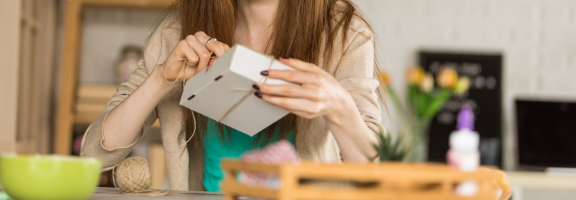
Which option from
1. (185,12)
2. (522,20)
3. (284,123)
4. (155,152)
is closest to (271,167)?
(284,123)

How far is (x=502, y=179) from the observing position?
527 millimetres

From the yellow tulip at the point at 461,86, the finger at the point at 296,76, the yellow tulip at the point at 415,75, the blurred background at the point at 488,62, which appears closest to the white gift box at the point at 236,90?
the finger at the point at 296,76

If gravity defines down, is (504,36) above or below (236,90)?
above

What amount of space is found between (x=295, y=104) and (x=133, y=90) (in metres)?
0.54

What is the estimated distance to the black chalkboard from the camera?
9.39 ft

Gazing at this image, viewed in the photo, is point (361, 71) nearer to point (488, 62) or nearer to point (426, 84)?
point (426, 84)

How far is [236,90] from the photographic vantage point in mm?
604

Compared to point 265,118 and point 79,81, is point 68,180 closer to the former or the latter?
point 265,118

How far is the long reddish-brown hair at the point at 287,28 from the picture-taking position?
1004mm

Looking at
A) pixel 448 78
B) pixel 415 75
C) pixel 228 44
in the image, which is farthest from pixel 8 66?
pixel 448 78

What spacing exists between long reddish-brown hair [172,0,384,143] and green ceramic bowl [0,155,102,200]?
1.72 feet

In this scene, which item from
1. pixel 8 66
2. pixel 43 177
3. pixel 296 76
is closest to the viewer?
pixel 43 177

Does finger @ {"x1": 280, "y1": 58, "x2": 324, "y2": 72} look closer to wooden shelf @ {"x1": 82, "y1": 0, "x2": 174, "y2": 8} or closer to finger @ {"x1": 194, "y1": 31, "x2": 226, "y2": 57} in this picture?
finger @ {"x1": 194, "y1": 31, "x2": 226, "y2": 57}

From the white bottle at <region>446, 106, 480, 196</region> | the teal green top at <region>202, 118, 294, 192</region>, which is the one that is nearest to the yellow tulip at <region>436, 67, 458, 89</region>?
the teal green top at <region>202, 118, 294, 192</region>
